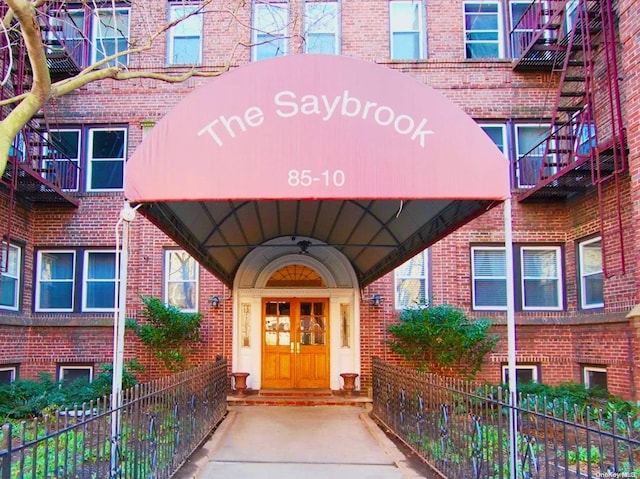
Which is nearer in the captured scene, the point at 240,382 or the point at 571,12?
the point at 240,382

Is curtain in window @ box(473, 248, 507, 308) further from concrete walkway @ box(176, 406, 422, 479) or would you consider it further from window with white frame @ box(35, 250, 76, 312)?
window with white frame @ box(35, 250, 76, 312)

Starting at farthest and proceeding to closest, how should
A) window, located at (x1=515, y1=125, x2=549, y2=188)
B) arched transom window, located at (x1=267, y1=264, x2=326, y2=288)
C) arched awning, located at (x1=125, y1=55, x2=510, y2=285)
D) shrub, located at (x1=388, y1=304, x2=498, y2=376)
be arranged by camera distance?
arched transom window, located at (x1=267, y1=264, x2=326, y2=288) < window, located at (x1=515, y1=125, x2=549, y2=188) < shrub, located at (x1=388, y1=304, x2=498, y2=376) < arched awning, located at (x1=125, y1=55, x2=510, y2=285)

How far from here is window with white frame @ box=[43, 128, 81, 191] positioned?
14.9 meters

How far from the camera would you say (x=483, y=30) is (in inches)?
640

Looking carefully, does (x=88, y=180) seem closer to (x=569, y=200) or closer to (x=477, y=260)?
(x=477, y=260)

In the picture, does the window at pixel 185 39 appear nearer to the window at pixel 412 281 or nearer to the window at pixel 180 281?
the window at pixel 180 281

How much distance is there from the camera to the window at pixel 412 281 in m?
15.3

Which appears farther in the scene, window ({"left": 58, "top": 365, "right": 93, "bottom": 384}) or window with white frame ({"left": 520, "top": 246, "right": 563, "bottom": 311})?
window with white frame ({"left": 520, "top": 246, "right": 563, "bottom": 311})

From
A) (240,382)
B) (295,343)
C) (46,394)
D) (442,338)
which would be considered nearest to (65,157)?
(46,394)

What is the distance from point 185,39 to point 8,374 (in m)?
9.51

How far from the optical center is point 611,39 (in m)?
12.2

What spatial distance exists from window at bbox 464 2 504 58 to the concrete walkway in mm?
9831

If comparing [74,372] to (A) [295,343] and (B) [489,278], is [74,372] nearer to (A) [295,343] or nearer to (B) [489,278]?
(A) [295,343]

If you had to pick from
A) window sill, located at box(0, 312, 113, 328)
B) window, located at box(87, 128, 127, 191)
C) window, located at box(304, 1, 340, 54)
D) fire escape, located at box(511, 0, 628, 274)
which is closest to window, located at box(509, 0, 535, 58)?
fire escape, located at box(511, 0, 628, 274)
